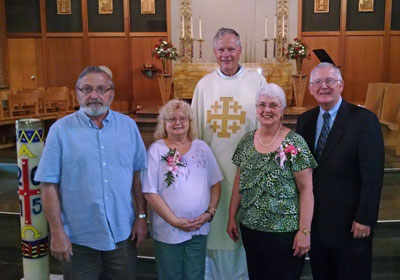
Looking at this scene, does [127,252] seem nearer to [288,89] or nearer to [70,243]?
[70,243]

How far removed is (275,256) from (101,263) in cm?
94

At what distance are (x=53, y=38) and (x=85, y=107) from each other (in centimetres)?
929

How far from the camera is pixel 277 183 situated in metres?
2.15

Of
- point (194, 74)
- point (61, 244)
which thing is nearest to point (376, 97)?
point (194, 74)

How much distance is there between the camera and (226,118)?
9.78ft

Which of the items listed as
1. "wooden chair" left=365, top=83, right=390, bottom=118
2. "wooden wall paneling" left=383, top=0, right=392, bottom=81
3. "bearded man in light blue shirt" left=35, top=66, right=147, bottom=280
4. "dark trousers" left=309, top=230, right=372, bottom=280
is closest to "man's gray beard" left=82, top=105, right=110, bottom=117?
"bearded man in light blue shirt" left=35, top=66, right=147, bottom=280

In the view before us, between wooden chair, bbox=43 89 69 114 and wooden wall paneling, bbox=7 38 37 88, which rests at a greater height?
wooden wall paneling, bbox=7 38 37 88

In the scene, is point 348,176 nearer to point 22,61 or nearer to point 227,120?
point 227,120

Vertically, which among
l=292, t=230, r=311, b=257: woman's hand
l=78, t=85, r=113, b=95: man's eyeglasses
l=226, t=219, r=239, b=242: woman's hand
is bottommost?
l=226, t=219, r=239, b=242: woman's hand

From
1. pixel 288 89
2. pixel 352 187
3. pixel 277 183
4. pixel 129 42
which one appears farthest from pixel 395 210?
pixel 129 42

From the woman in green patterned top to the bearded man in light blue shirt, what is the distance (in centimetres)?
67

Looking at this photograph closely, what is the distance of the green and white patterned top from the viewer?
214 centimetres

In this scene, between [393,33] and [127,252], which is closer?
[127,252]

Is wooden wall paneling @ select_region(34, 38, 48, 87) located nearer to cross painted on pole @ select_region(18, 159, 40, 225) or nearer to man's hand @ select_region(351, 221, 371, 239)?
cross painted on pole @ select_region(18, 159, 40, 225)
